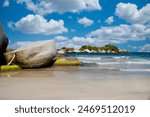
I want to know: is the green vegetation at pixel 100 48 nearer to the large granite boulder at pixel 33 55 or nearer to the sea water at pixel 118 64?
the sea water at pixel 118 64

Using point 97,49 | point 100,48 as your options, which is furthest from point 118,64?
point 100,48

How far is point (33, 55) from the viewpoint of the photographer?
12141 millimetres

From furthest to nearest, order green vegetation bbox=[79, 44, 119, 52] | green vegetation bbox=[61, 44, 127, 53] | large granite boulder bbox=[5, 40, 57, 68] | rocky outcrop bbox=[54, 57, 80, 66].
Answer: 1. green vegetation bbox=[79, 44, 119, 52]
2. green vegetation bbox=[61, 44, 127, 53]
3. rocky outcrop bbox=[54, 57, 80, 66]
4. large granite boulder bbox=[5, 40, 57, 68]

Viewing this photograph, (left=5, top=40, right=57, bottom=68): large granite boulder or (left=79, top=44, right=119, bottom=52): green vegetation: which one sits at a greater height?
(left=79, top=44, right=119, bottom=52): green vegetation

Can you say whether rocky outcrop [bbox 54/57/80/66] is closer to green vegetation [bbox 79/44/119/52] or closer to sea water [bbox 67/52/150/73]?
sea water [bbox 67/52/150/73]

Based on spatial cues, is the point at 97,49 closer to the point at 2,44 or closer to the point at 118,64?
the point at 118,64

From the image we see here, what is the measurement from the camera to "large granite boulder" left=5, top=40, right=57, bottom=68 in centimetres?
1197

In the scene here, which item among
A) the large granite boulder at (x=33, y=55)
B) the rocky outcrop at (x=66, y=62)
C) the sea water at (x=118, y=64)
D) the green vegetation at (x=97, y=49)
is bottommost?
the sea water at (x=118, y=64)

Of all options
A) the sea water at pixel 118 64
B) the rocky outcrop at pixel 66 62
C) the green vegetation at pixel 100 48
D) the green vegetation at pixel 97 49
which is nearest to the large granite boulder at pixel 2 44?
the rocky outcrop at pixel 66 62

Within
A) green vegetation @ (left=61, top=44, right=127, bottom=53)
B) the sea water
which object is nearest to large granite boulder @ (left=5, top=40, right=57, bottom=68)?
the sea water

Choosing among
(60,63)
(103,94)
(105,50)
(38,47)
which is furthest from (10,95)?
(105,50)

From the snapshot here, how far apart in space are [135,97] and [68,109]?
179cm

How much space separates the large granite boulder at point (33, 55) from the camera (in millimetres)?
11969

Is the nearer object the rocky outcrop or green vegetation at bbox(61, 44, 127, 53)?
the rocky outcrop
